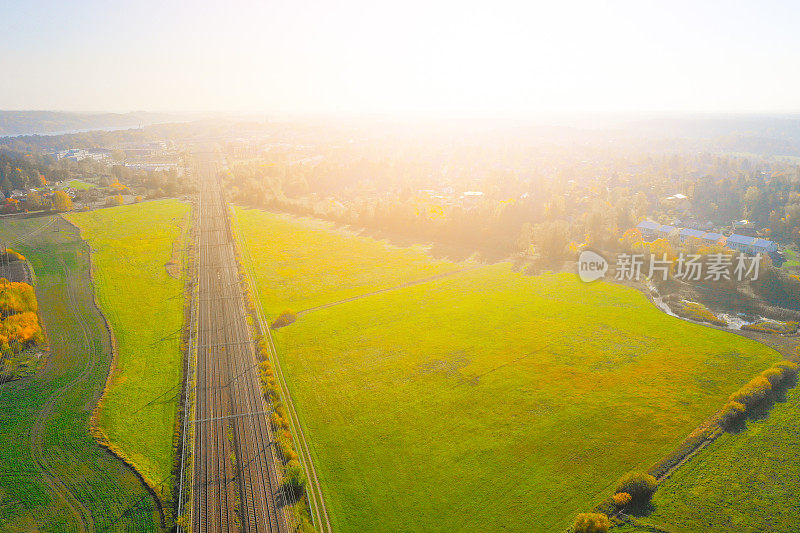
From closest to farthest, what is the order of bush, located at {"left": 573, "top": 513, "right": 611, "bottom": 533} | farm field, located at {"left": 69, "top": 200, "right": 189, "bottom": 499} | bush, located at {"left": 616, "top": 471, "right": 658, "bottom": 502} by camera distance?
bush, located at {"left": 573, "top": 513, "right": 611, "bottom": 533}, bush, located at {"left": 616, "top": 471, "right": 658, "bottom": 502}, farm field, located at {"left": 69, "top": 200, "right": 189, "bottom": 499}

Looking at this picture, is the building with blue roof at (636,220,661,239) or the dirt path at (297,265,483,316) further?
the building with blue roof at (636,220,661,239)

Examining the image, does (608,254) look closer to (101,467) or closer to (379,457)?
(379,457)

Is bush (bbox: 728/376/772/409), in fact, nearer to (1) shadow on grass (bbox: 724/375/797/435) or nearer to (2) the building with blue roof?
(1) shadow on grass (bbox: 724/375/797/435)

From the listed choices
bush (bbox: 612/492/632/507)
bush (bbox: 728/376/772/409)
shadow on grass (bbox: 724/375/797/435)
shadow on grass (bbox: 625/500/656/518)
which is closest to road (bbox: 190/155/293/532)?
bush (bbox: 612/492/632/507)

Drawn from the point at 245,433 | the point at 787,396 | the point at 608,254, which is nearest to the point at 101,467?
the point at 245,433

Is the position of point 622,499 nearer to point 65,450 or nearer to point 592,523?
point 592,523

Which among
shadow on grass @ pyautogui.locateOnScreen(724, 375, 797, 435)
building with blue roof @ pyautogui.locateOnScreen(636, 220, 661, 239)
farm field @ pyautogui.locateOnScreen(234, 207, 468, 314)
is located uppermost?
building with blue roof @ pyautogui.locateOnScreen(636, 220, 661, 239)

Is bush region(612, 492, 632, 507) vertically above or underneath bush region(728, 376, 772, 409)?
underneath

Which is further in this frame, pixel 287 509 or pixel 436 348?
pixel 436 348
